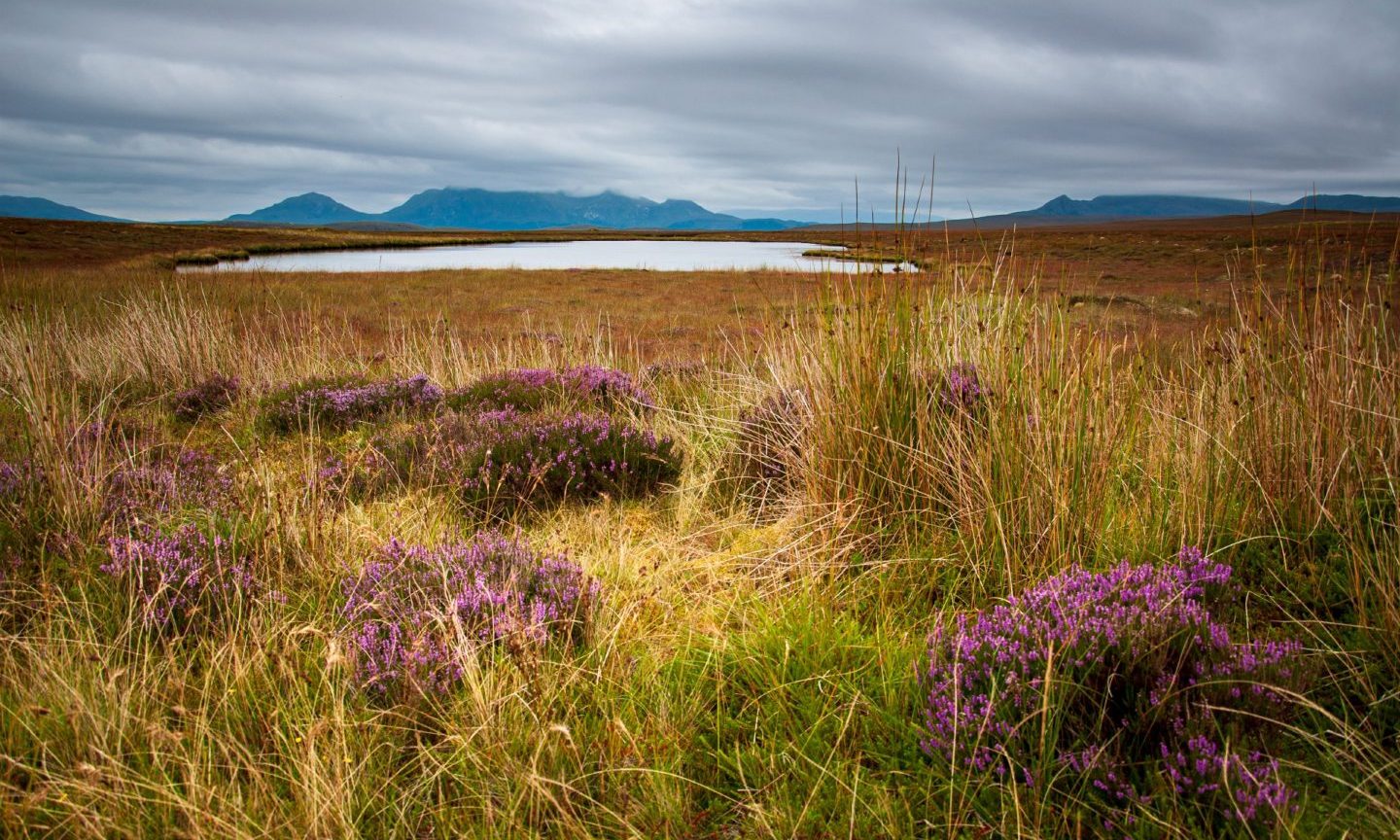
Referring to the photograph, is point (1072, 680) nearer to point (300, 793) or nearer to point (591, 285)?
point (300, 793)

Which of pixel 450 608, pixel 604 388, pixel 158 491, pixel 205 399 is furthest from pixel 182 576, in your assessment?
pixel 205 399

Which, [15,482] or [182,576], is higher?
[15,482]

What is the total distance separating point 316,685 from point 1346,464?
165 inches

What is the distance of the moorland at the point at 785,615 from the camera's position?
1918 millimetres

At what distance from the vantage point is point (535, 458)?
4242 millimetres

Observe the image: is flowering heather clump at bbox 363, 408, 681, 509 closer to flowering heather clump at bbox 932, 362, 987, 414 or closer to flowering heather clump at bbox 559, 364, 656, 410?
flowering heather clump at bbox 559, 364, 656, 410

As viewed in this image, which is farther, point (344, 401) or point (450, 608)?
point (344, 401)

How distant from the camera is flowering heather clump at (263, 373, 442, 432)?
6.29 m

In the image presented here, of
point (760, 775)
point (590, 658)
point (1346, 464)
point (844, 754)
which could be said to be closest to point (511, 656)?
point (590, 658)

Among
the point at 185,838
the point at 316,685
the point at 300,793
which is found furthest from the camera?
the point at 316,685

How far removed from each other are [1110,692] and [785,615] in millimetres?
1059

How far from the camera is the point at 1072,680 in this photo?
2.11 meters

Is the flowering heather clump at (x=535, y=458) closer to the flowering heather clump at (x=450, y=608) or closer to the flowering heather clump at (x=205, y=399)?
the flowering heather clump at (x=450, y=608)

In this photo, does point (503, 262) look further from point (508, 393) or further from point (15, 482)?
point (15, 482)
